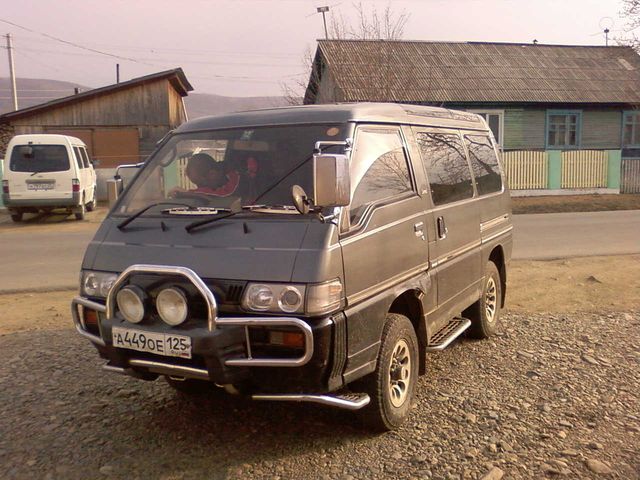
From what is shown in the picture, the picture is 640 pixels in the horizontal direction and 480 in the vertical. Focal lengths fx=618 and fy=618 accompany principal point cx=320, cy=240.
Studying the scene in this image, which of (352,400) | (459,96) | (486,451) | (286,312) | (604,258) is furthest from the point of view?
(459,96)

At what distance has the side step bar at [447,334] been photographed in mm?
4553

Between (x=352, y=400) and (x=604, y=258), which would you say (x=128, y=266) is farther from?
(x=604, y=258)

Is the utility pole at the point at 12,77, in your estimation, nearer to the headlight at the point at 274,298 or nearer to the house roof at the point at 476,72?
the house roof at the point at 476,72

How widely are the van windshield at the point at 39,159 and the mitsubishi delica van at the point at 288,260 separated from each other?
1392 centimetres

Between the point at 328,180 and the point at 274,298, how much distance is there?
0.69 metres

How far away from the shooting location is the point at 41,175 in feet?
55.4

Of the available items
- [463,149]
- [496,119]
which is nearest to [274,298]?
[463,149]

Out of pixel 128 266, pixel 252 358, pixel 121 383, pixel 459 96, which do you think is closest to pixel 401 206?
pixel 252 358

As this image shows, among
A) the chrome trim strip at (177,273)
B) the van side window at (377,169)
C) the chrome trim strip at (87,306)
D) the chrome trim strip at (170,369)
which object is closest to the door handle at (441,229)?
the van side window at (377,169)

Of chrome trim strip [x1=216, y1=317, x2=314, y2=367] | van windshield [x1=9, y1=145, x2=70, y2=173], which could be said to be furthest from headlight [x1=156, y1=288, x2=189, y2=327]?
van windshield [x1=9, y1=145, x2=70, y2=173]

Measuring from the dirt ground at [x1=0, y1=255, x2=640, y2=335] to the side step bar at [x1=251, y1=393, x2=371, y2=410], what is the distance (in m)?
3.97

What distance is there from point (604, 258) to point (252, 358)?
8.40m

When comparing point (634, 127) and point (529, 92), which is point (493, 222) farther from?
point (634, 127)

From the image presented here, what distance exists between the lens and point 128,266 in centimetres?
361
